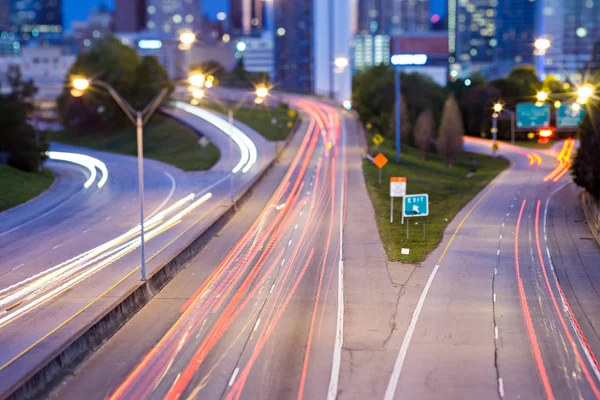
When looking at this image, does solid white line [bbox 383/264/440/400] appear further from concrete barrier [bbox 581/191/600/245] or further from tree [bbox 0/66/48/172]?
tree [bbox 0/66/48/172]

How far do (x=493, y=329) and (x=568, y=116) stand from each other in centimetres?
3463

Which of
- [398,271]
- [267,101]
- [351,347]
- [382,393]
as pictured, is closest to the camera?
[382,393]

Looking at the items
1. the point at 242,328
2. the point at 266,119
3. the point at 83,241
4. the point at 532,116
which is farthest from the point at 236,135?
the point at 242,328

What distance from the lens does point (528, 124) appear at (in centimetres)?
6297

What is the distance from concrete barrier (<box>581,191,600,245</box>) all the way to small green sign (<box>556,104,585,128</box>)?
4943 mm

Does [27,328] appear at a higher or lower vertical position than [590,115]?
lower

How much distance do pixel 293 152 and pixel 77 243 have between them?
1815 inches

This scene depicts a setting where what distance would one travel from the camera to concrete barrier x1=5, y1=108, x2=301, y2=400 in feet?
65.6

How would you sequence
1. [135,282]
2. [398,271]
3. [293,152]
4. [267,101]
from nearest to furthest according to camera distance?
[135,282] → [398,271] → [293,152] → [267,101]

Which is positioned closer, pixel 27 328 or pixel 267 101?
pixel 27 328

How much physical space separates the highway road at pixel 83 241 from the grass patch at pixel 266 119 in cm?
Answer: 1985

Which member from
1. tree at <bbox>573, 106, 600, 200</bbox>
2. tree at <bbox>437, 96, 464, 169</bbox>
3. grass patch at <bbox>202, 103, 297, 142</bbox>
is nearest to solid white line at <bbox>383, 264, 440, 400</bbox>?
tree at <bbox>573, 106, 600, 200</bbox>

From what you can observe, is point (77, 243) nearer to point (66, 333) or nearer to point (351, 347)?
point (66, 333)

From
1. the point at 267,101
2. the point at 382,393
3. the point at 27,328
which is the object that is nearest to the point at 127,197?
the point at 27,328
